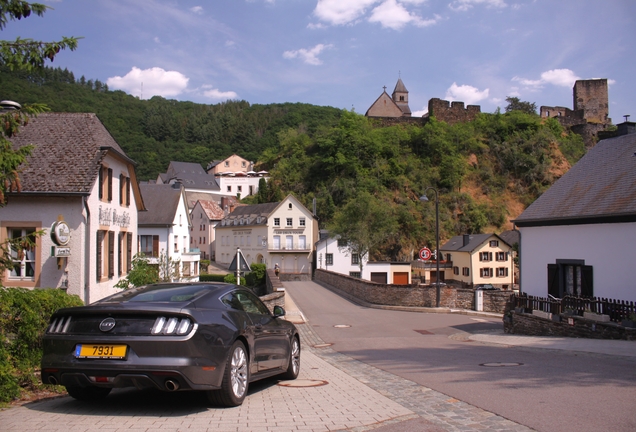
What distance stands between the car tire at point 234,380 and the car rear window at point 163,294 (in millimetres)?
786

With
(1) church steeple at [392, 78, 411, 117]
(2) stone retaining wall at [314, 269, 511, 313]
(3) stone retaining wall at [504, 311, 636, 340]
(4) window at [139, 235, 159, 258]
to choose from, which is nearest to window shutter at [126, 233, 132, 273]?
(2) stone retaining wall at [314, 269, 511, 313]

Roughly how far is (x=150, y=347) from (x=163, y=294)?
1.11 metres

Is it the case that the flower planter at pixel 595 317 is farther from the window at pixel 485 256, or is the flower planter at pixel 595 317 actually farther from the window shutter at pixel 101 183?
the window at pixel 485 256

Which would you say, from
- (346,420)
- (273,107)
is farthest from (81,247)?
(273,107)

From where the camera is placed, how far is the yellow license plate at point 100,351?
18.3ft

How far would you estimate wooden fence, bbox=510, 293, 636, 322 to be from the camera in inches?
568

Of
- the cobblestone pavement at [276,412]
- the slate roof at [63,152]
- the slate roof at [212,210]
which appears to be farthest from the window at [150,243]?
the slate roof at [212,210]

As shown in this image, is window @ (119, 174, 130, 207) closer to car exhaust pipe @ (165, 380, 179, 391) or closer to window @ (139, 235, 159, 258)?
window @ (139, 235, 159, 258)

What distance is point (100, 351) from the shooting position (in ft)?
18.5

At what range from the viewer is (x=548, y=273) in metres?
21.3

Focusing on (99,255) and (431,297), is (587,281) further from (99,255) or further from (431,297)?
(99,255)

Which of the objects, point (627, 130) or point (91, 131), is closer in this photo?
point (91, 131)

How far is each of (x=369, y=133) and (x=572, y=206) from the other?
5846cm

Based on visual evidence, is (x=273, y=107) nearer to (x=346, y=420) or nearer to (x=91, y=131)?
(x=91, y=131)
